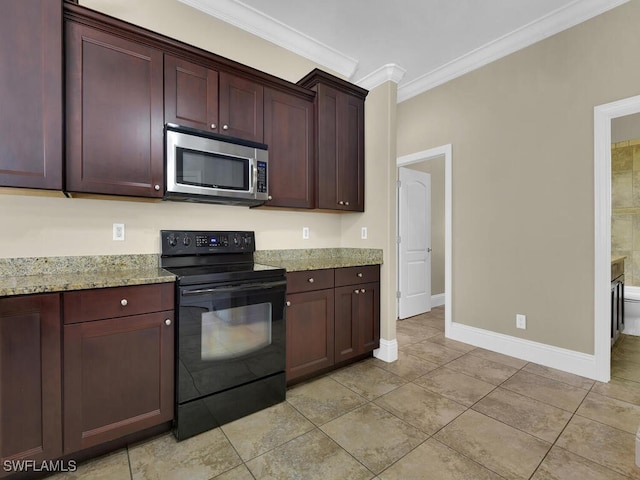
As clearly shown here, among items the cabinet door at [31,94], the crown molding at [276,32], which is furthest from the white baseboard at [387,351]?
the crown molding at [276,32]

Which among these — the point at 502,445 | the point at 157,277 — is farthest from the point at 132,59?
the point at 502,445

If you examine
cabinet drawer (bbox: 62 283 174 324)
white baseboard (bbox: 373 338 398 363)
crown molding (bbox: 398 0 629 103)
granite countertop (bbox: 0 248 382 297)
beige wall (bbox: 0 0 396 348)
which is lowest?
white baseboard (bbox: 373 338 398 363)

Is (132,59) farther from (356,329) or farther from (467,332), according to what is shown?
(467,332)

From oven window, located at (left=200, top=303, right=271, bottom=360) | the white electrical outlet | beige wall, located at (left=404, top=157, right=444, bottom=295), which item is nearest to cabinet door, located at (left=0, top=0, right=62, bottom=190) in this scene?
the white electrical outlet

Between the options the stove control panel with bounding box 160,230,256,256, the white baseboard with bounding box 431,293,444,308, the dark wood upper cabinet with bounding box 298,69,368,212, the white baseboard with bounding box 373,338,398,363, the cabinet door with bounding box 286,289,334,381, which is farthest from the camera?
the white baseboard with bounding box 431,293,444,308

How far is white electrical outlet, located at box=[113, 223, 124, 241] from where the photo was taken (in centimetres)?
203

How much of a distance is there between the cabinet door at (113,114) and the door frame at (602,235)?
3.29 metres

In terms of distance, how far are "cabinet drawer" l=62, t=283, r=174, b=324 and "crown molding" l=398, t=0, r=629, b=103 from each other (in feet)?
11.8

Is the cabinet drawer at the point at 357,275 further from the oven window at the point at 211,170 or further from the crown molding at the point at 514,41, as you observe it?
the crown molding at the point at 514,41

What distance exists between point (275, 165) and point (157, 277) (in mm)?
1268

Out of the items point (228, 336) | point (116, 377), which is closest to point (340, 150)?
point (228, 336)

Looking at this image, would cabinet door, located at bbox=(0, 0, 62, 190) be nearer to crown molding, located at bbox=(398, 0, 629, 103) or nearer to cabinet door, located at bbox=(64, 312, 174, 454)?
cabinet door, located at bbox=(64, 312, 174, 454)

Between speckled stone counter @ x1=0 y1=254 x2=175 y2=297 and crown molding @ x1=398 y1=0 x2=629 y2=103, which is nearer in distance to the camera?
speckled stone counter @ x1=0 y1=254 x2=175 y2=297

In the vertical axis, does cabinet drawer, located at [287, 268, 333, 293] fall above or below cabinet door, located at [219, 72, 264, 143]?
below
